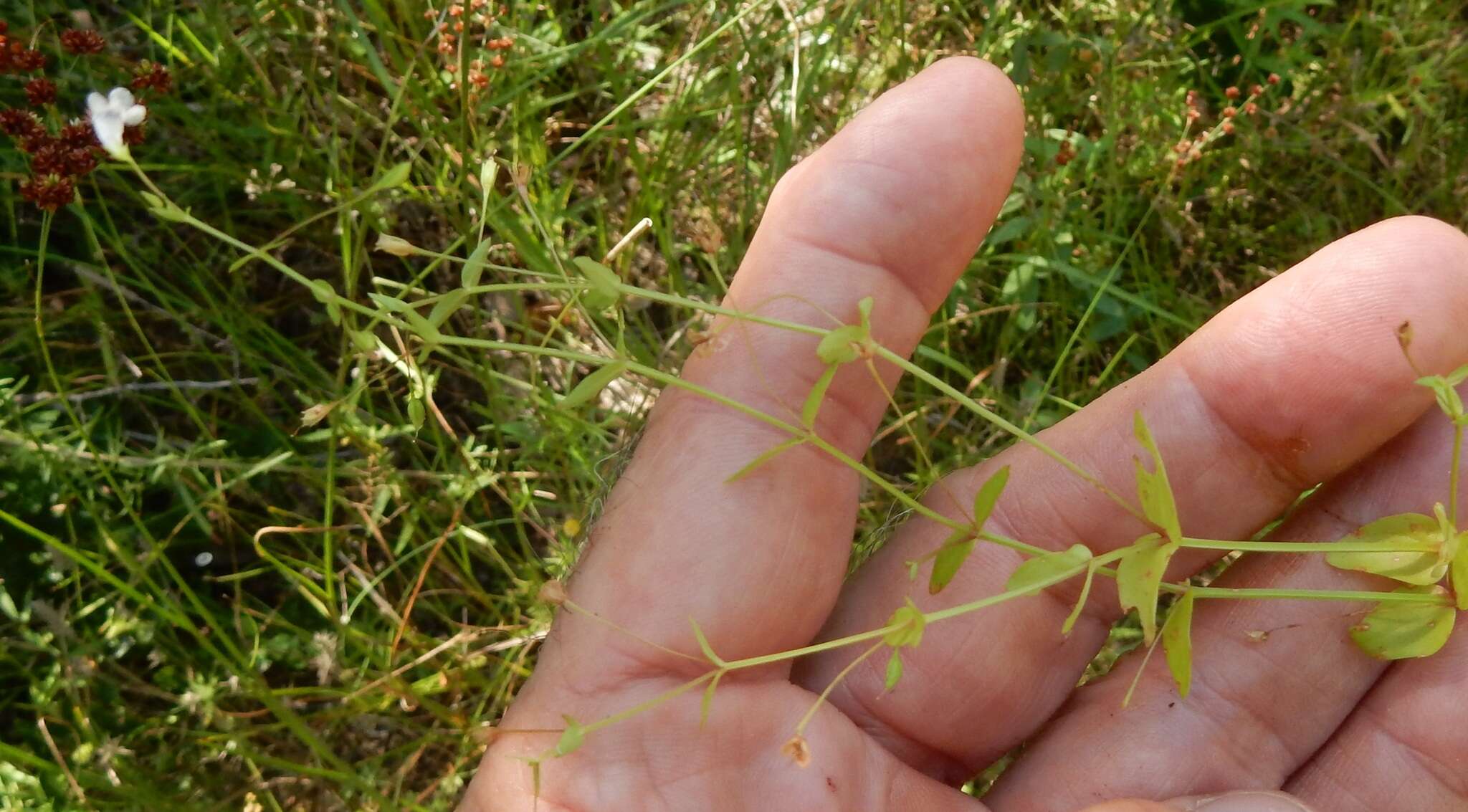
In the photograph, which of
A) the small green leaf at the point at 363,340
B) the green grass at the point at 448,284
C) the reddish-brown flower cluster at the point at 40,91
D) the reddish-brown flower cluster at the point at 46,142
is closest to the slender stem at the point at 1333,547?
the green grass at the point at 448,284

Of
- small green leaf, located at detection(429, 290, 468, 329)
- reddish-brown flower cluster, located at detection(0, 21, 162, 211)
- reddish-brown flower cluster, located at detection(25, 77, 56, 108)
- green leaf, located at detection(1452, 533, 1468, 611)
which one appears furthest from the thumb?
reddish-brown flower cluster, located at detection(25, 77, 56, 108)

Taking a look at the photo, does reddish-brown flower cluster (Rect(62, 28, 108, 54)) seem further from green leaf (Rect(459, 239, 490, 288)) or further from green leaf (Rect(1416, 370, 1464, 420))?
green leaf (Rect(1416, 370, 1464, 420))

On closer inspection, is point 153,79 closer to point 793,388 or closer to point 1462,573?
point 793,388

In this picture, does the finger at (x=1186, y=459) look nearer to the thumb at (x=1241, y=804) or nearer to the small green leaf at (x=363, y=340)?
the thumb at (x=1241, y=804)

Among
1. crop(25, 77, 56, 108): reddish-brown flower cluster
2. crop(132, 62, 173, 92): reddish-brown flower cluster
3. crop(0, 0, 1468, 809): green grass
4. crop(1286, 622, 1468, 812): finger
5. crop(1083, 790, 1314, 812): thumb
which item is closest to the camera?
crop(1083, 790, 1314, 812): thumb

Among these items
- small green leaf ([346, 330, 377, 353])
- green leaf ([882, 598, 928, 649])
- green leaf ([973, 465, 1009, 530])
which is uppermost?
small green leaf ([346, 330, 377, 353])

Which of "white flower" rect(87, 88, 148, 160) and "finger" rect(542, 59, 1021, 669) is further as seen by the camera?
"finger" rect(542, 59, 1021, 669)

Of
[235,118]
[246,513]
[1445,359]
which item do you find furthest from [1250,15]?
[246,513]

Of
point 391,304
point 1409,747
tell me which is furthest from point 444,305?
point 1409,747
